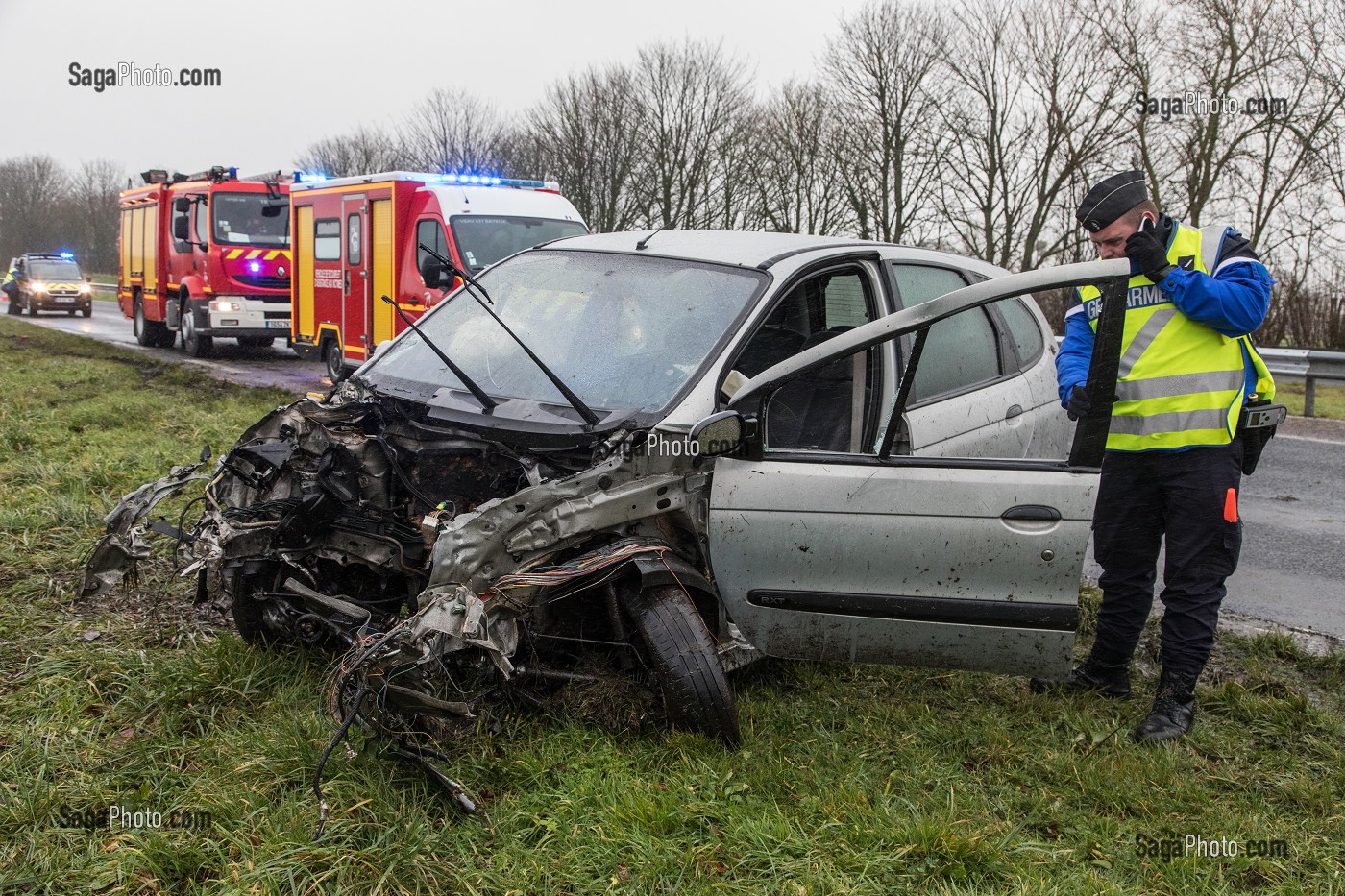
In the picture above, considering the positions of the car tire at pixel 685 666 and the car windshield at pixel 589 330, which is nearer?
the car tire at pixel 685 666

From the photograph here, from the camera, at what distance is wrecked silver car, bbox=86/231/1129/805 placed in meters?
3.15

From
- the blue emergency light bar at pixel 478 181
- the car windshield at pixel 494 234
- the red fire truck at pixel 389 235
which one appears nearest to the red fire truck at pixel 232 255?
the red fire truck at pixel 389 235

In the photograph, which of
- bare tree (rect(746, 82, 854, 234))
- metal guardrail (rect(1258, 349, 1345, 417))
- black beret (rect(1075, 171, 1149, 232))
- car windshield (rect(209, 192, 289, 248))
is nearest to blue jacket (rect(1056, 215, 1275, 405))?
black beret (rect(1075, 171, 1149, 232))

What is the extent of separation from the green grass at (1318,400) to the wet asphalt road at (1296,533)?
5.44 ft

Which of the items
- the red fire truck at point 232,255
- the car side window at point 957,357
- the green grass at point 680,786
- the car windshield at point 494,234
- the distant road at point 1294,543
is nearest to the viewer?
the green grass at point 680,786

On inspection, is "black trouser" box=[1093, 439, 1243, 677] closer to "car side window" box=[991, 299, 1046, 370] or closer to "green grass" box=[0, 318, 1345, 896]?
"green grass" box=[0, 318, 1345, 896]

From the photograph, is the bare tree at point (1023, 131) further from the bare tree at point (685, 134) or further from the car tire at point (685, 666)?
the car tire at point (685, 666)

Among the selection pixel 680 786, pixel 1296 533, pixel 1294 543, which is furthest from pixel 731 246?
pixel 1296 533

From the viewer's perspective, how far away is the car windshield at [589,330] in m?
3.65

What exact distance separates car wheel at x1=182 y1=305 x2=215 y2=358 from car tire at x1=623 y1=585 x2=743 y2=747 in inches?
595

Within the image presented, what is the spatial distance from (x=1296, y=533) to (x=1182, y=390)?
3.77m

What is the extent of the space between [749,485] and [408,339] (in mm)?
1836

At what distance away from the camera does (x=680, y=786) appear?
3016mm

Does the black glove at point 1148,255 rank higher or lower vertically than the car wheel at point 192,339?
higher
